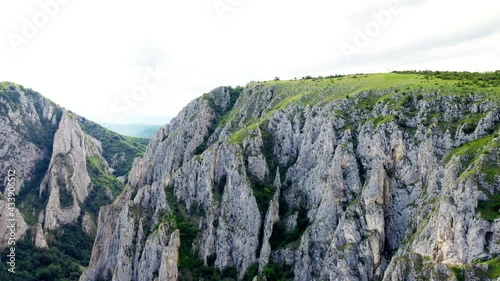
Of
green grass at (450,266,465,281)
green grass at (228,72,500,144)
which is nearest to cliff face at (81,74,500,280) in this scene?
green grass at (450,266,465,281)

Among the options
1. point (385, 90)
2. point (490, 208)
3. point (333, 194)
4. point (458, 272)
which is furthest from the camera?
point (385, 90)

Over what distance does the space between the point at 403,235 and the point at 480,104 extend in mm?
30695

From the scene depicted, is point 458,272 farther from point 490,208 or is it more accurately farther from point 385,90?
point 385,90

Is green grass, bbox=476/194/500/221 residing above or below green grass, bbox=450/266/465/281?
above

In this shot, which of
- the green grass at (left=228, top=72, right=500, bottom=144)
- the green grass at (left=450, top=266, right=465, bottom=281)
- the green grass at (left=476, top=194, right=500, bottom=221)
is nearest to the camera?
the green grass at (left=450, top=266, right=465, bottom=281)

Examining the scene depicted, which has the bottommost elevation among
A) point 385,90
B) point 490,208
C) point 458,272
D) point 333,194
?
point 458,272

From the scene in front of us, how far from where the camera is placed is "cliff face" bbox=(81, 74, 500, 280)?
6650 centimetres

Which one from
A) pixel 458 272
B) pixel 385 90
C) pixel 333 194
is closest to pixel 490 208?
pixel 458 272

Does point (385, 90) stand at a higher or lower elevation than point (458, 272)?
higher

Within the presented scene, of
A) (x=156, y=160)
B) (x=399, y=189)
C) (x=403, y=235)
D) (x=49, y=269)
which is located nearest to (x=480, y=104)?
(x=399, y=189)

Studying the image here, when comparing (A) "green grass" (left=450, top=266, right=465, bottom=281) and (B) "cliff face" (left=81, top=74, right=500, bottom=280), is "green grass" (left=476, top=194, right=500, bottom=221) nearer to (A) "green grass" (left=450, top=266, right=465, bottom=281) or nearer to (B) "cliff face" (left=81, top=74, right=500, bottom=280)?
(B) "cliff face" (left=81, top=74, right=500, bottom=280)

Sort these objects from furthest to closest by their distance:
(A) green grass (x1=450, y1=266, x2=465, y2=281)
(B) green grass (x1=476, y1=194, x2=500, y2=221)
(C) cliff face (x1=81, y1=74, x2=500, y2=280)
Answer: (C) cliff face (x1=81, y1=74, x2=500, y2=280) → (B) green grass (x1=476, y1=194, x2=500, y2=221) → (A) green grass (x1=450, y1=266, x2=465, y2=281)

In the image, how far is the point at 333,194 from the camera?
92.2 m

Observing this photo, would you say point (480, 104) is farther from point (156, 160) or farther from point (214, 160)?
point (156, 160)
